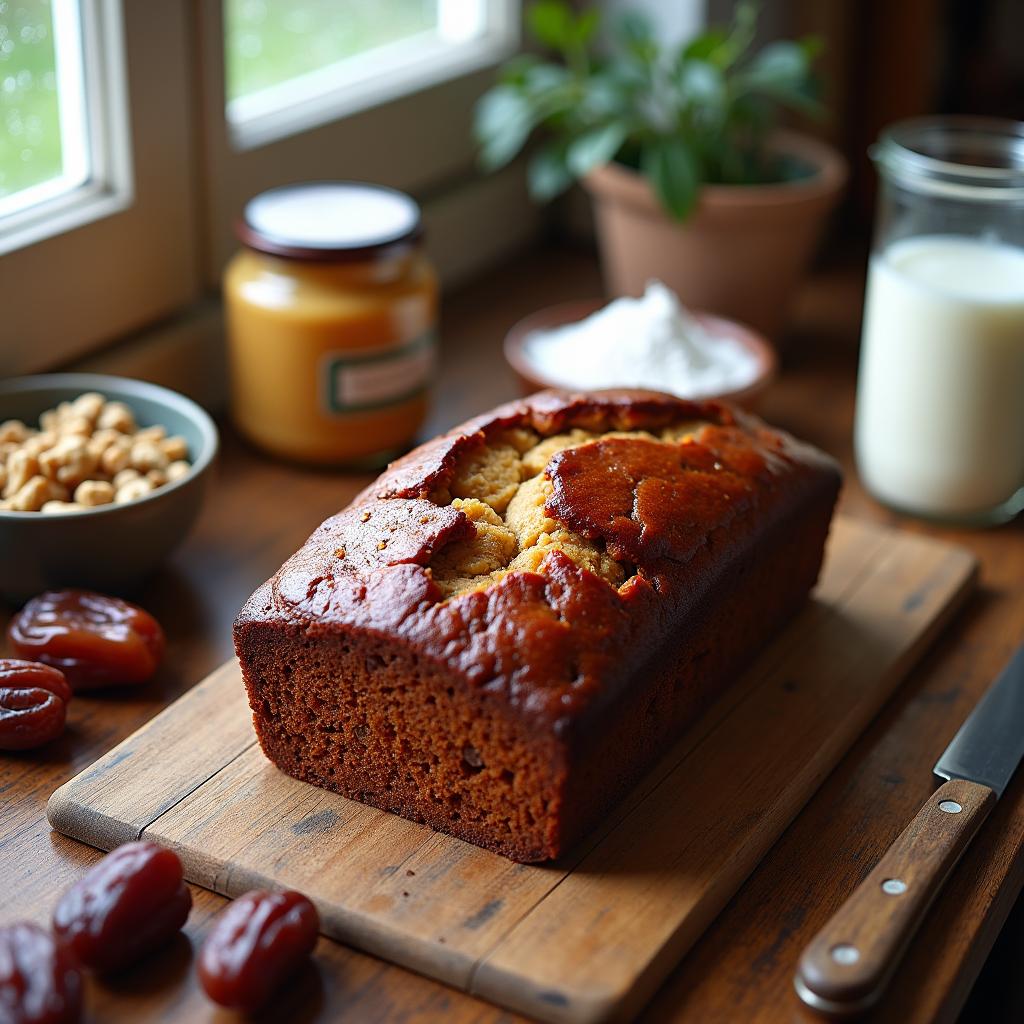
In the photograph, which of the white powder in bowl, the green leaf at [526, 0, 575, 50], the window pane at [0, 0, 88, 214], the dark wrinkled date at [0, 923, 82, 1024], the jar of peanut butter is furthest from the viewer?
the green leaf at [526, 0, 575, 50]

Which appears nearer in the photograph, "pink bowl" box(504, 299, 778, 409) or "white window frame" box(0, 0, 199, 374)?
"white window frame" box(0, 0, 199, 374)

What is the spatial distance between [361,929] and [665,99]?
143cm

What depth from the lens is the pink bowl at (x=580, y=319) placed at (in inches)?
66.6

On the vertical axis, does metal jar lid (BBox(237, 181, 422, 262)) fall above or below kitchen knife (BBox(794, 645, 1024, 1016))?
above

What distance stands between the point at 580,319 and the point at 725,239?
240 mm

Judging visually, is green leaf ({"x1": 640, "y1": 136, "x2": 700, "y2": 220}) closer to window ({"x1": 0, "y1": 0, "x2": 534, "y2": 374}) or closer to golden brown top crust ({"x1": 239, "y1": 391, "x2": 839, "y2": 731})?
window ({"x1": 0, "y1": 0, "x2": 534, "y2": 374})

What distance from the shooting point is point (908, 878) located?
1.01 metres

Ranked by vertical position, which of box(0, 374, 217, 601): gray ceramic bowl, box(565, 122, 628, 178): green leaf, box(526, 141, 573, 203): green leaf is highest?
box(565, 122, 628, 178): green leaf

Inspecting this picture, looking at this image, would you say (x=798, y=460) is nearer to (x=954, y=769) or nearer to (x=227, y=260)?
(x=954, y=769)

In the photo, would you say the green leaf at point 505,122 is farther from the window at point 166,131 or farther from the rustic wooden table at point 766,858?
the rustic wooden table at point 766,858

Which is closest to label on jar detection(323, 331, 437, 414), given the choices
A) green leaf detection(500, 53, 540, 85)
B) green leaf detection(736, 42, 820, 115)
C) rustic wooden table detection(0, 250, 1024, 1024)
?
rustic wooden table detection(0, 250, 1024, 1024)

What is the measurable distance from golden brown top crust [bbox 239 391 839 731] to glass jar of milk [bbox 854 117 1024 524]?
0.28 metres

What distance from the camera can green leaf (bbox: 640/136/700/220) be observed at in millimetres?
1835

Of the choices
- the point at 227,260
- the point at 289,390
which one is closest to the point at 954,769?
the point at 289,390
